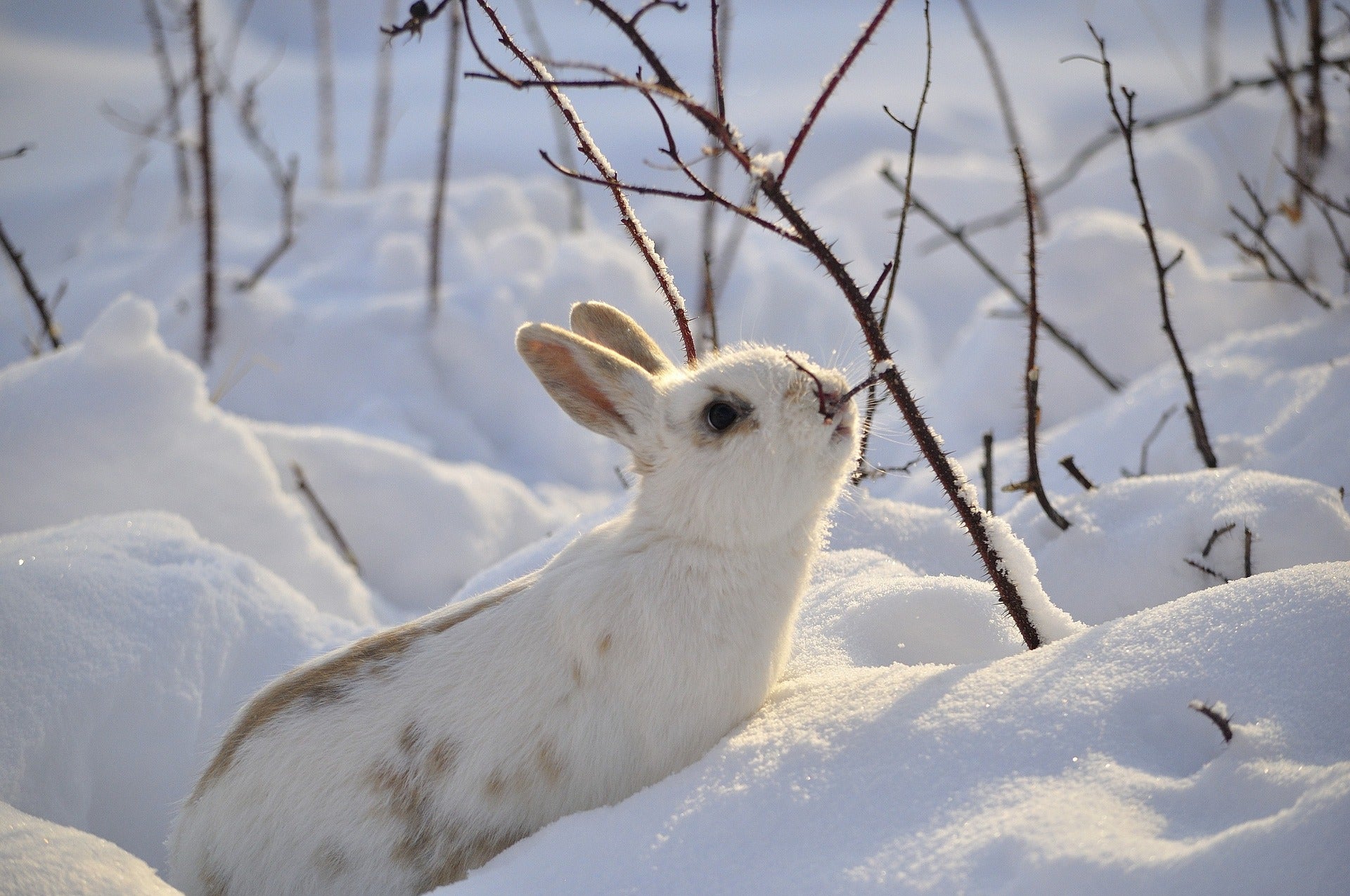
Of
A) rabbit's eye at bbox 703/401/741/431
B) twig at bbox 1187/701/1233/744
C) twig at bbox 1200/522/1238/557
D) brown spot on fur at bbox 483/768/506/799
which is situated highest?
rabbit's eye at bbox 703/401/741/431

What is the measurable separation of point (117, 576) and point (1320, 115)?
522 centimetres

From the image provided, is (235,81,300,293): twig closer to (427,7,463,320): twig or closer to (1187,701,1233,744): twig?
(427,7,463,320): twig

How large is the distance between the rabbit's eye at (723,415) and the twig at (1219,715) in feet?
3.05

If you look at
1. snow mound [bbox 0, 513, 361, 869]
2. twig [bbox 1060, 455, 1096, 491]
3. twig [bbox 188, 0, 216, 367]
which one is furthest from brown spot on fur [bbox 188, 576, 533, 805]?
twig [bbox 188, 0, 216, 367]

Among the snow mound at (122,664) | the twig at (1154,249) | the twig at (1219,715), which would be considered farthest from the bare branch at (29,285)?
the twig at (1219,715)

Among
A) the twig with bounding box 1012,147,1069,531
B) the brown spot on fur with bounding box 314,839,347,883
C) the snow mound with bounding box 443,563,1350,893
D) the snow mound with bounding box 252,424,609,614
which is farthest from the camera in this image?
the snow mound with bounding box 252,424,609,614

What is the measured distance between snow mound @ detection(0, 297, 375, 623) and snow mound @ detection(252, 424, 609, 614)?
0.72 meters

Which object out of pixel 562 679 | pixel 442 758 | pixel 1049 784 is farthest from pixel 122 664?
pixel 1049 784

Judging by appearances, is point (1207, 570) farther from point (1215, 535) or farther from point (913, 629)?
point (913, 629)

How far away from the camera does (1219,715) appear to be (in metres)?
1.25

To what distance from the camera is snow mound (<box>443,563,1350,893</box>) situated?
1.12m

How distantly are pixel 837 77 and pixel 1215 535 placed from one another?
4.53 feet

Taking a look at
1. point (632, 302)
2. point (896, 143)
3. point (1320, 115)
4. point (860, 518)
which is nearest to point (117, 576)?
point (860, 518)

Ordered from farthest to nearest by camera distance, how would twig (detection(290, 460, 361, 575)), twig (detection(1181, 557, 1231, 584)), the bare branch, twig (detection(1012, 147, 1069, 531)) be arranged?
twig (detection(290, 460, 361, 575)), the bare branch, twig (detection(1181, 557, 1231, 584)), twig (detection(1012, 147, 1069, 531))
